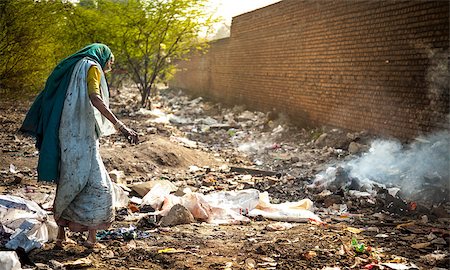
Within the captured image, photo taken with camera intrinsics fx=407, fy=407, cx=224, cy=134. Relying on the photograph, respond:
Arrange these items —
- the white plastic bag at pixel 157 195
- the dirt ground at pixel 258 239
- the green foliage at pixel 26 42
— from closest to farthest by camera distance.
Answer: the dirt ground at pixel 258 239
the white plastic bag at pixel 157 195
the green foliage at pixel 26 42

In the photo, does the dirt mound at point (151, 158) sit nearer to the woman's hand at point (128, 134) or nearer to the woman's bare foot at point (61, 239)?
the woman's bare foot at point (61, 239)

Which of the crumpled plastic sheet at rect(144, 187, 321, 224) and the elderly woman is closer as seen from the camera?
the elderly woman

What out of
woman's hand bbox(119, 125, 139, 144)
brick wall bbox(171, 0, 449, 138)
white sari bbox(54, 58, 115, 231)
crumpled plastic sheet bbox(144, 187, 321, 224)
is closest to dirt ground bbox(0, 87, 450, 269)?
crumpled plastic sheet bbox(144, 187, 321, 224)

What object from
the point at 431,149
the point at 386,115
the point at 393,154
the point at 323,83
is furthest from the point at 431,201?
the point at 323,83

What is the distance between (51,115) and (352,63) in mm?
6350

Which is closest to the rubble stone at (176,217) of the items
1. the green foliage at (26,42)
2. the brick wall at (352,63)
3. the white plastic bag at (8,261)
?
the white plastic bag at (8,261)

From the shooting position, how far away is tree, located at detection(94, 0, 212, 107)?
12.6m

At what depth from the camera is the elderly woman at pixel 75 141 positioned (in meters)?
3.02

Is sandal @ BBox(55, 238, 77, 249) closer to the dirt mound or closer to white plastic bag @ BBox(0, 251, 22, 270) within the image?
white plastic bag @ BBox(0, 251, 22, 270)

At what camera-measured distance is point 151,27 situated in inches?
513

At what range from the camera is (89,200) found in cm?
308

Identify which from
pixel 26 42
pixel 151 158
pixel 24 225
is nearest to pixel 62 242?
pixel 24 225

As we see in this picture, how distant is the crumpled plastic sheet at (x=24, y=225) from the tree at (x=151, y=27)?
10237 millimetres

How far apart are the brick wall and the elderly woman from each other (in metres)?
4.72
